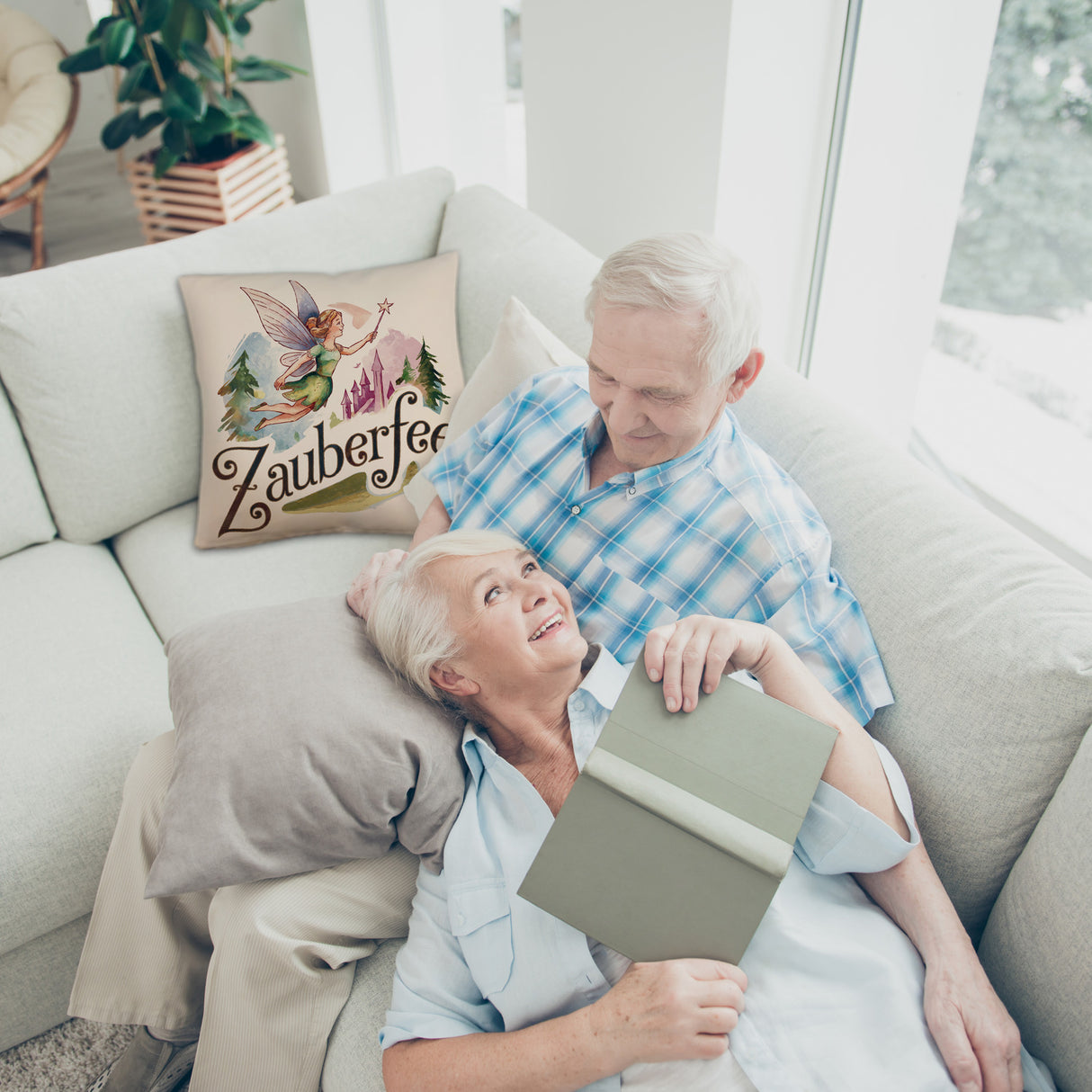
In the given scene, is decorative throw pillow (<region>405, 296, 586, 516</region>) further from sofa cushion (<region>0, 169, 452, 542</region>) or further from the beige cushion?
the beige cushion

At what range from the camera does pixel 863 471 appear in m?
1.20

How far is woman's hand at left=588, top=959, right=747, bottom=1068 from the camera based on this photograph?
2.68 feet

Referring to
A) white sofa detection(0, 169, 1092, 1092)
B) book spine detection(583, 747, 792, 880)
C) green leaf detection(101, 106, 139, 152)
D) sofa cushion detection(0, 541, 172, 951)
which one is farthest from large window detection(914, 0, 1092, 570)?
green leaf detection(101, 106, 139, 152)

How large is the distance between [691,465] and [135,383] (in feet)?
3.63

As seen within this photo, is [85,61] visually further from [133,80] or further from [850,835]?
[850,835]

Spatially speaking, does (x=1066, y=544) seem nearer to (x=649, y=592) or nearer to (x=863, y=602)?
(x=863, y=602)

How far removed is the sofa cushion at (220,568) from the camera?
1.58 meters

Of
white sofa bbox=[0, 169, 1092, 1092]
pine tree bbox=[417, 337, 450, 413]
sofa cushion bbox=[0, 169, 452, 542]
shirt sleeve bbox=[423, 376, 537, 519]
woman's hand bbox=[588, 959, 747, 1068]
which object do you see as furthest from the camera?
pine tree bbox=[417, 337, 450, 413]

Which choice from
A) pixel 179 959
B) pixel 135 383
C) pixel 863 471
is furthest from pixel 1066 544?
pixel 135 383

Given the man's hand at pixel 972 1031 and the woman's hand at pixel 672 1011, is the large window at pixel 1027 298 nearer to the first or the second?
the man's hand at pixel 972 1031

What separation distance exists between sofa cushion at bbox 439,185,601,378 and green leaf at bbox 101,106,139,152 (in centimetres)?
168

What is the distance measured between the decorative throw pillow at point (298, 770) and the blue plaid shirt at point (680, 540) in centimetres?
30

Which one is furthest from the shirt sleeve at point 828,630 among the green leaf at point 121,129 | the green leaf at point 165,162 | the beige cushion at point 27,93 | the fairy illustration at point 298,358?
the beige cushion at point 27,93

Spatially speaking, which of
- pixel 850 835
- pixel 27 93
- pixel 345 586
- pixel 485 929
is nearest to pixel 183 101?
pixel 27 93
